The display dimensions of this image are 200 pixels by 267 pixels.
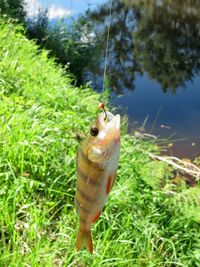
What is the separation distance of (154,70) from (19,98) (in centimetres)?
587

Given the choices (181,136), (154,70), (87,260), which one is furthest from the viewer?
(154,70)

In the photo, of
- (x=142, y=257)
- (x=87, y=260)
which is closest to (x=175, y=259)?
(x=142, y=257)

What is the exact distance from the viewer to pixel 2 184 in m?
3.52

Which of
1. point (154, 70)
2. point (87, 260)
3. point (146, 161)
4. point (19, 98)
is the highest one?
point (19, 98)

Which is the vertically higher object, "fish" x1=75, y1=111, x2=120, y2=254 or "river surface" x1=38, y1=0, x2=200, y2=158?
"fish" x1=75, y1=111, x2=120, y2=254

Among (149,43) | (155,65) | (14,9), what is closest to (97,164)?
(14,9)

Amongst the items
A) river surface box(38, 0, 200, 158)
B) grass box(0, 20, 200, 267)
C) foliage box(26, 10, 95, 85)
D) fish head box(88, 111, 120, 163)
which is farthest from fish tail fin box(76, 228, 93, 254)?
foliage box(26, 10, 95, 85)

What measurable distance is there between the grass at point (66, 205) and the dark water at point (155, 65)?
269 cm

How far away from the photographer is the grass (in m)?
3.21

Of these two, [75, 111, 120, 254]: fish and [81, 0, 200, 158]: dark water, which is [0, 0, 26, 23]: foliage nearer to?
[81, 0, 200, 158]: dark water

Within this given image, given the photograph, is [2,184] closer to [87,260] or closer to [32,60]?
[87,260]

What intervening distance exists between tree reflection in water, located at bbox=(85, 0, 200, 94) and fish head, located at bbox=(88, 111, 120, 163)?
741 centimetres

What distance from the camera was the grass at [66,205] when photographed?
10.5ft

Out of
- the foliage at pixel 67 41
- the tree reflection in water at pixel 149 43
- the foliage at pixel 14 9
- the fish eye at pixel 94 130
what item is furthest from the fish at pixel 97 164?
the tree reflection in water at pixel 149 43
